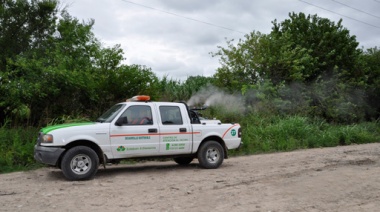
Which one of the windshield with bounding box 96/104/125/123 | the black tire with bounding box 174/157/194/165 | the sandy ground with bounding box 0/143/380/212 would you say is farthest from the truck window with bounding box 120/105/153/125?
the black tire with bounding box 174/157/194/165

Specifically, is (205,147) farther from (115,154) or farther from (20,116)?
(20,116)

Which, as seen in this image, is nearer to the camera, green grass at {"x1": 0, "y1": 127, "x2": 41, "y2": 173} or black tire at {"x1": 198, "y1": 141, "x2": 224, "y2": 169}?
black tire at {"x1": 198, "y1": 141, "x2": 224, "y2": 169}

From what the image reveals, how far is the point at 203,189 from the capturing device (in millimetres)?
8164

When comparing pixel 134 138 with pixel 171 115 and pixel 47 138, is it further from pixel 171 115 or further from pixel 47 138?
pixel 47 138

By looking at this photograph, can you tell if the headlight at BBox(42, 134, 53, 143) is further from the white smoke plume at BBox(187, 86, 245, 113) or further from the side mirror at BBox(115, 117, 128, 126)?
the white smoke plume at BBox(187, 86, 245, 113)

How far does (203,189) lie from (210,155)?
114 inches

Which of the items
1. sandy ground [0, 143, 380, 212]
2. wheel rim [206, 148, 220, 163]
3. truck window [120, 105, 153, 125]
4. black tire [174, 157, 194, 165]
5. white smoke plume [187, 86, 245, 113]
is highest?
white smoke plume [187, 86, 245, 113]

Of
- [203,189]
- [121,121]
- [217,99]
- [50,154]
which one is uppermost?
[217,99]

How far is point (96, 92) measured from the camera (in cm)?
1492

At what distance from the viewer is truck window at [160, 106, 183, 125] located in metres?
10.4

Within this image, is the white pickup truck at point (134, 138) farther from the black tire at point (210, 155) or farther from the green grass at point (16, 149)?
the green grass at point (16, 149)

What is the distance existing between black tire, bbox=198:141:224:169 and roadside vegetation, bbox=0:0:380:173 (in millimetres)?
Answer: 4543

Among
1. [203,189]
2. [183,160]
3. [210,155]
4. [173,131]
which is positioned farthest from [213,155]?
[203,189]

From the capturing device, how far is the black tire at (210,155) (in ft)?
35.5
